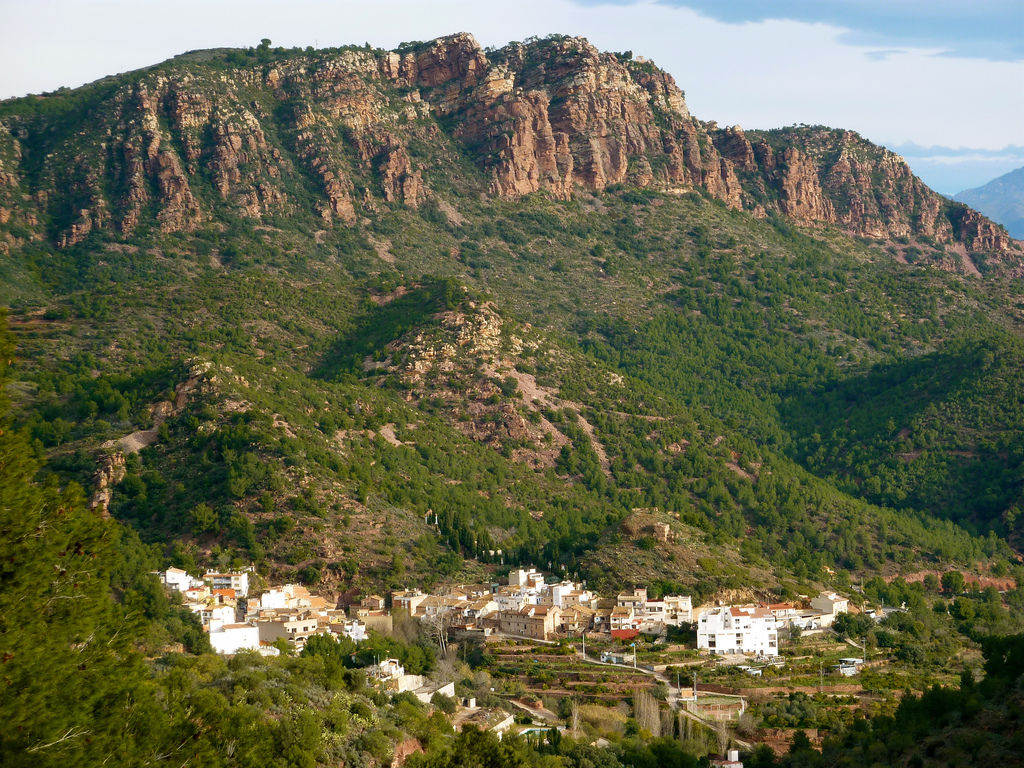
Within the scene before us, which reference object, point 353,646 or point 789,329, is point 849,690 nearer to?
point 353,646

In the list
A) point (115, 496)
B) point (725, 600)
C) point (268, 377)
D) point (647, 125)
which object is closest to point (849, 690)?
point (725, 600)

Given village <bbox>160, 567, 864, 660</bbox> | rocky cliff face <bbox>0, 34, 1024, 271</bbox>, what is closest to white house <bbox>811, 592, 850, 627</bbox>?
village <bbox>160, 567, 864, 660</bbox>

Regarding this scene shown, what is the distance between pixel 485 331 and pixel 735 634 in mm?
59564

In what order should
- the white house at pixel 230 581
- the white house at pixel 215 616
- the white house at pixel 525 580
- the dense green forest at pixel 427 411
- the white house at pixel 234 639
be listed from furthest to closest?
the white house at pixel 525 580 < the white house at pixel 230 581 < the white house at pixel 215 616 < the white house at pixel 234 639 < the dense green forest at pixel 427 411

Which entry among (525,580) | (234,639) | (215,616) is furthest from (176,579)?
(525,580)

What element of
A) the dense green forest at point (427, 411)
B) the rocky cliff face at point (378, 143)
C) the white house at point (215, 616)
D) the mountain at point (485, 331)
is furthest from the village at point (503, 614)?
the rocky cliff face at point (378, 143)

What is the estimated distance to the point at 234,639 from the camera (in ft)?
206

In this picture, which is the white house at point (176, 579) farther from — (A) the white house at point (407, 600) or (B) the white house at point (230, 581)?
(A) the white house at point (407, 600)

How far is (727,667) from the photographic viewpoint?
64.3 meters

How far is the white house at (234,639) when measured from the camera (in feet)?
203

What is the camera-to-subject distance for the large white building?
67.9 m

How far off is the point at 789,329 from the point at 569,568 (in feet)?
263

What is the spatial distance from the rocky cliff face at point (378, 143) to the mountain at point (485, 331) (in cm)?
43

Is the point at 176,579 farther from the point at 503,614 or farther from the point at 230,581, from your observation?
the point at 503,614
